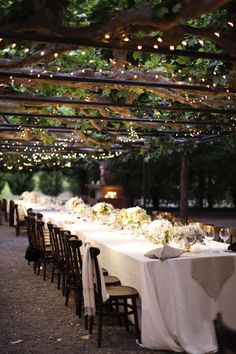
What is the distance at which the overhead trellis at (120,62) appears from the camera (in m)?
4.57

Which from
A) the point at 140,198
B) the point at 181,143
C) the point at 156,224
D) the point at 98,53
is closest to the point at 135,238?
the point at 156,224

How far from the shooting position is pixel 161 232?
6379mm

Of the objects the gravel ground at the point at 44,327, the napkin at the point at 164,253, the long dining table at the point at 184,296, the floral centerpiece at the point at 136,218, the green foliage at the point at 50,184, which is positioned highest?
the green foliage at the point at 50,184

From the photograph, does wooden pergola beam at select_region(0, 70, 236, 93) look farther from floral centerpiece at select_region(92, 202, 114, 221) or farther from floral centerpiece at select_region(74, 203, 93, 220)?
floral centerpiece at select_region(74, 203, 93, 220)

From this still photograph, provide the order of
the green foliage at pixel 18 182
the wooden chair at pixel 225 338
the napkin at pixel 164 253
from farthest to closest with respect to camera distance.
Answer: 1. the green foliage at pixel 18 182
2. the napkin at pixel 164 253
3. the wooden chair at pixel 225 338

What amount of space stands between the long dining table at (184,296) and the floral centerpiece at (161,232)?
2.15ft

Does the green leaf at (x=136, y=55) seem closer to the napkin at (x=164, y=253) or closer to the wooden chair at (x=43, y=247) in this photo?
the napkin at (x=164, y=253)

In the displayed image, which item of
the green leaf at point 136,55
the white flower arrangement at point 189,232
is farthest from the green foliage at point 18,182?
the white flower arrangement at point 189,232

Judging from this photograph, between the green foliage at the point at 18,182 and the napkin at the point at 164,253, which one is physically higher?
the green foliage at the point at 18,182

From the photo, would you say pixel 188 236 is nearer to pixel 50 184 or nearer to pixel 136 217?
pixel 136 217

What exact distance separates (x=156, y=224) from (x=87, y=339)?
167 cm

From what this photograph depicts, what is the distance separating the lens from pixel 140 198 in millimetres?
31422

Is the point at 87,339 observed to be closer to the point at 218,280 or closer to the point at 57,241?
the point at 218,280

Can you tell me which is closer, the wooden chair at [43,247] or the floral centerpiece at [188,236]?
the floral centerpiece at [188,236]
